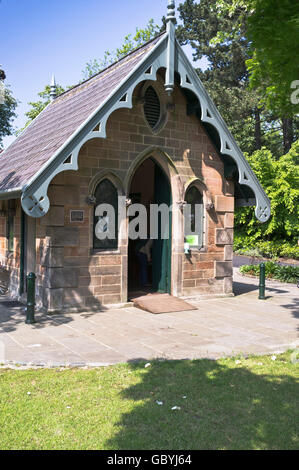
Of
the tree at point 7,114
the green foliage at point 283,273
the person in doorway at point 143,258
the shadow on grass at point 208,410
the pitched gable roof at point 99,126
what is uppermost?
the tree at point 7,114

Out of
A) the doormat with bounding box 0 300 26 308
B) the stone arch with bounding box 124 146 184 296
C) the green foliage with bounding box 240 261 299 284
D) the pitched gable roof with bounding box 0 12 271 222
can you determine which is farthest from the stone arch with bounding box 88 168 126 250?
the green foliage with bounding box 240 261 299 284

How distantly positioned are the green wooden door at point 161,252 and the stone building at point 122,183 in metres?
0.03

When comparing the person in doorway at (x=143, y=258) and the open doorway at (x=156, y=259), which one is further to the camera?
the person in doorway at (x=143, y=258)

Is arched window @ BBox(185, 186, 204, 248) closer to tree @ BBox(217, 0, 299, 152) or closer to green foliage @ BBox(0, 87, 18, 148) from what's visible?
tree @ BBox(217, 0, 299, 152)

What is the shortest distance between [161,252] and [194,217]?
54.0 inches

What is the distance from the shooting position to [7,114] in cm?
3969

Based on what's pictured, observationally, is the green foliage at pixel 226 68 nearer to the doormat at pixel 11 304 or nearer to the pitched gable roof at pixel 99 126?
the pitched gable roof at pixel 99 126

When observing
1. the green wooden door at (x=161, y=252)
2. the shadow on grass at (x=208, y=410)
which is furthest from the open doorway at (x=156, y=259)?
the shadow on grass at (x=208, y=410)

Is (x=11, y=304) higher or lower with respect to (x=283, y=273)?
lower

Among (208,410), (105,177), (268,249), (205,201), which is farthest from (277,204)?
(208,410)

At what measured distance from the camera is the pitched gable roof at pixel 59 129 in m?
10.2

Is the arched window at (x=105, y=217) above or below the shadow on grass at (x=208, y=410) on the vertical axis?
above

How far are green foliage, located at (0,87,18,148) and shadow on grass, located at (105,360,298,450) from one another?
36997 millimetres

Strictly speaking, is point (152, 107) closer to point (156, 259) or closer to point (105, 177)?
point (105, 177)
